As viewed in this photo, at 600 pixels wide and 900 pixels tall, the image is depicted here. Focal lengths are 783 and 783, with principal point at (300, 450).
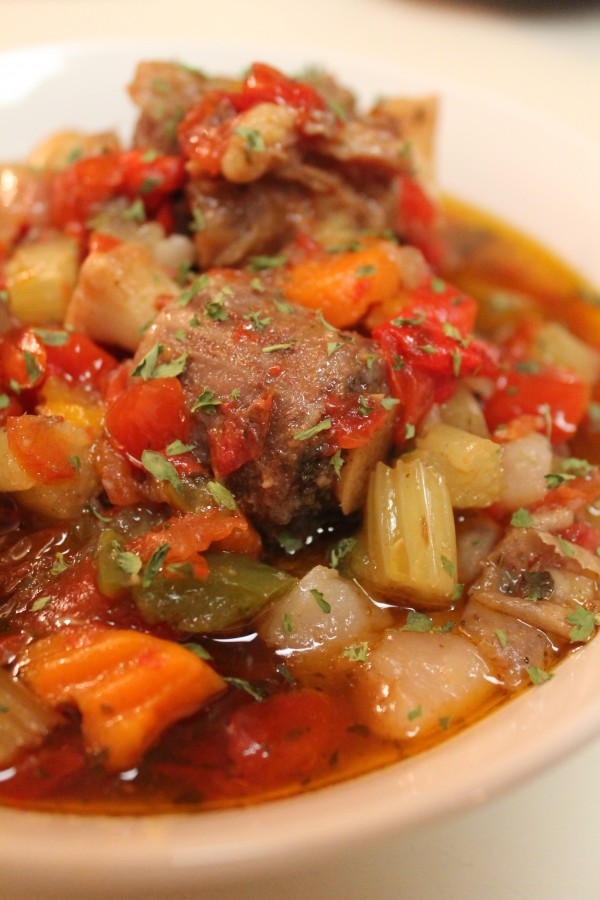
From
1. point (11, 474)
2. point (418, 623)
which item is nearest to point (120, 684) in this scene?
point (11, 474)

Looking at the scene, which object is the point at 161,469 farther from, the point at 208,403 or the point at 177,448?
the point at 208,403

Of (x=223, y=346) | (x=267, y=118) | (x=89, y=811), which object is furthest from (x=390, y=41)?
(x=89, y=811)

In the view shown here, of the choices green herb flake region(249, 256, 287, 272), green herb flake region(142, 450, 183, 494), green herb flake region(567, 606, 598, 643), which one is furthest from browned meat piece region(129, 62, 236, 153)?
green herb flake region(567, 606, 598, 643)

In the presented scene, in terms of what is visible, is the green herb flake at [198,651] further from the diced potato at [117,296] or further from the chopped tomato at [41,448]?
the diced potato at [117,296]

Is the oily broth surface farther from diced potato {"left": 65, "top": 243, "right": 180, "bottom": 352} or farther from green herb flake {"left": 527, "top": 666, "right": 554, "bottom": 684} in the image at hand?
diced potato {"left": 65, "top": 243, "right": 180, "bottom": 352}

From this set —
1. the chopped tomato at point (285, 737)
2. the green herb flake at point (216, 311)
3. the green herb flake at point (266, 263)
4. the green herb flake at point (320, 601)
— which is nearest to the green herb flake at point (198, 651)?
the chopped tomato at point (285, 737)

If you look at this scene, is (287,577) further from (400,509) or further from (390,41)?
(390,41)
